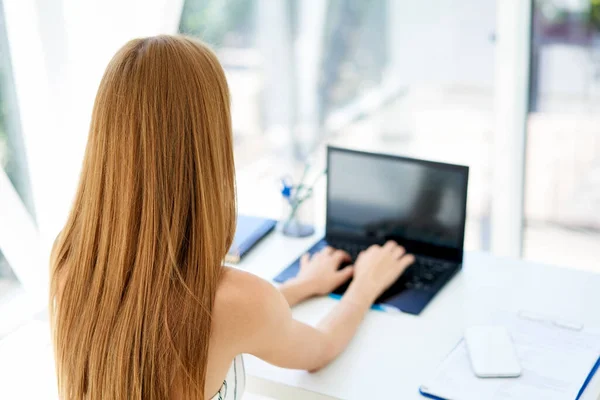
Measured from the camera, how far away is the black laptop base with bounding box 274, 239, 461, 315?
1598 millimetres

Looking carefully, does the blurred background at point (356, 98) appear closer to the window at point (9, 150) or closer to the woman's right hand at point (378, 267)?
the window at point (9, 150)

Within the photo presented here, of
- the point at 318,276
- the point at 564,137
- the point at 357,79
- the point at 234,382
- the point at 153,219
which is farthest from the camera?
the point at 357,79

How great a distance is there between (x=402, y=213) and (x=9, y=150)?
1075 mm

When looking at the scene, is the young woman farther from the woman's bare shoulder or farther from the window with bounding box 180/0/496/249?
the window with bounding box 180/0/496/249

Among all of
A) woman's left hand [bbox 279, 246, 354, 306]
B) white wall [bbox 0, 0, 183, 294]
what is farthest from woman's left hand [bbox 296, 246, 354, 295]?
white wall [bbox 0, 0, 183, 294]

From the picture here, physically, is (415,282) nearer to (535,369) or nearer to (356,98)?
(535,369)

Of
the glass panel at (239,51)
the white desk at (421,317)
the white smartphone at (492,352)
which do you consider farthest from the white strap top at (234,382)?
the glass panel at (239,51)

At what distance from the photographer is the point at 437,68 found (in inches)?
113

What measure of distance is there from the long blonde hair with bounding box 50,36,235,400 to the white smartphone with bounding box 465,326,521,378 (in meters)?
0.52

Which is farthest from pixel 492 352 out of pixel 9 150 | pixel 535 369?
pixel 9 150

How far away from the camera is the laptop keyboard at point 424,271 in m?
1.67

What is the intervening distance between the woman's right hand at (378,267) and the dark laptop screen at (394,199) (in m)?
0.06

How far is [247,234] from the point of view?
1.88m

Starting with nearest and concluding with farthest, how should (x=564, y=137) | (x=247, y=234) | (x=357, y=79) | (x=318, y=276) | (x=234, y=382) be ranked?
1. (x=234, y=382)
2. (x=318, y=276)
3. (x=247, y=234)
4. (x=564, y=137)
5. (x=357, y=79)
